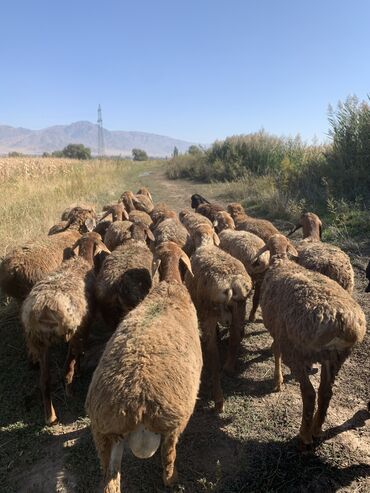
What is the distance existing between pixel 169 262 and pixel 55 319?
134cm

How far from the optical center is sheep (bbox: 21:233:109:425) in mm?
3615

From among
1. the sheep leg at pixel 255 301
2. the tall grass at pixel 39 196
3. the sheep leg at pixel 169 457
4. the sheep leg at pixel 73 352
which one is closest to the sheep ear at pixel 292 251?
the sheep leg at pixel 255 301

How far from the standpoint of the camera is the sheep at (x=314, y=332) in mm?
3031

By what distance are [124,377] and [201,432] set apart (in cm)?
146

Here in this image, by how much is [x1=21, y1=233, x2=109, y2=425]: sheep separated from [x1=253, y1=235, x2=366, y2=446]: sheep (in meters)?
1.94

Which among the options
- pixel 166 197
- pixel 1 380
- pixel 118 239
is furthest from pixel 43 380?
pixel 166 197

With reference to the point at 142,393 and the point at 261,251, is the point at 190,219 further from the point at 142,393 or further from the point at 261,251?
Answer: the point at 142,393

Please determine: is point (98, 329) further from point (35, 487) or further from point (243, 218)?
point (243, 218)

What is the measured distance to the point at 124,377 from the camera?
97.5 inches

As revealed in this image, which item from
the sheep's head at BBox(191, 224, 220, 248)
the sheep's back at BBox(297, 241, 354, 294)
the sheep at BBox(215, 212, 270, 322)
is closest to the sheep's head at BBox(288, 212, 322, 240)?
the sheep at BBox(215, 212, 270, 322)

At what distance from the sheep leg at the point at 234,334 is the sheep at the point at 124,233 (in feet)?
7.81

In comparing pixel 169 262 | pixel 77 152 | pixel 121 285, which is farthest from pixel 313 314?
pixel 77 152

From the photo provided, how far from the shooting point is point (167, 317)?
3182 millimetres

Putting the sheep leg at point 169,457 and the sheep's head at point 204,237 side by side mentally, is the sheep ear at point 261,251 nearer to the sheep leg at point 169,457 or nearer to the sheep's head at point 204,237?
the sheep's head at point 204,237
